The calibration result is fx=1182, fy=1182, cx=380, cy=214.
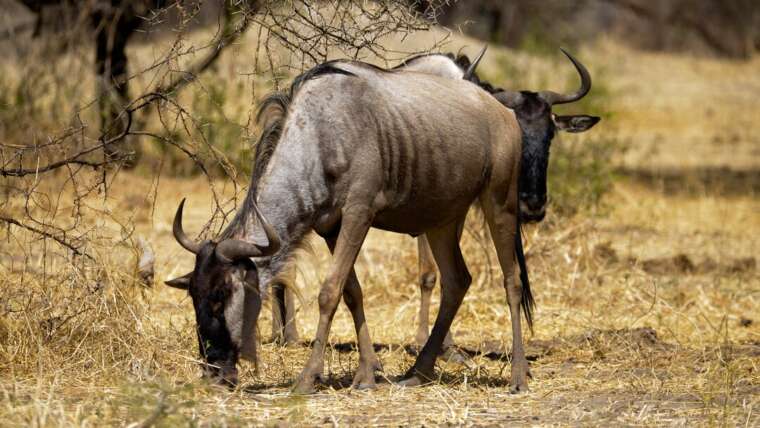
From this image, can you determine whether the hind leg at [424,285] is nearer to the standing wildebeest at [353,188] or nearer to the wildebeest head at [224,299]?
the standing wildebeest at [353,188]

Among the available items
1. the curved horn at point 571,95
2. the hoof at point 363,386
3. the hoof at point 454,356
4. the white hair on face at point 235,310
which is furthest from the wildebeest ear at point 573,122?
the white hair on face at point 235,310

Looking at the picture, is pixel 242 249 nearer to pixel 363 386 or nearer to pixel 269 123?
pixel 269 123

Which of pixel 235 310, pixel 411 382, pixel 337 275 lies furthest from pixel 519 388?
pixel 235 310

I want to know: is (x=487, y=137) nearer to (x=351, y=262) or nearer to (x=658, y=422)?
(x=351, y=262)

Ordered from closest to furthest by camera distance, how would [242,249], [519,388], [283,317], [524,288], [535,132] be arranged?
[242,249] < [519,388] < [524,288] < [283,317] < [535,132]

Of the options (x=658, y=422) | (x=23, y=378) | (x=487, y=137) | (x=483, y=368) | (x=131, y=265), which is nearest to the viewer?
(x=658, y=422)

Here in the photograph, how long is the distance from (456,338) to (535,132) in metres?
1.43

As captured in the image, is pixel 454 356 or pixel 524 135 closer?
Answer: pixel 454 356

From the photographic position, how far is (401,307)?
8102 mm

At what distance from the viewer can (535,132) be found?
7.61 meters

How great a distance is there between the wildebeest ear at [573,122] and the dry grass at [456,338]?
1.09 m

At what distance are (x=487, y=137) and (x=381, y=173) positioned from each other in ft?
2.58

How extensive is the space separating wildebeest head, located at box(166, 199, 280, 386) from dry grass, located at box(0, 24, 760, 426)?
16cm

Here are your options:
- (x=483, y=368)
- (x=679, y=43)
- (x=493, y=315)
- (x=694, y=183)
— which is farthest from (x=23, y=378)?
(x=679, y=43)
